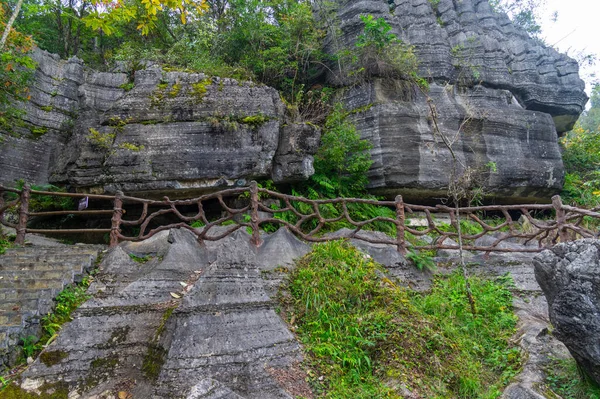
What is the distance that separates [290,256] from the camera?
5730 mm

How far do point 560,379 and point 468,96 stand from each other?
30.7 feet

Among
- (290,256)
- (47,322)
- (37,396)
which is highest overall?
(290,256)

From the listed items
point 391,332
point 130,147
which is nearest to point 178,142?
point 130,147

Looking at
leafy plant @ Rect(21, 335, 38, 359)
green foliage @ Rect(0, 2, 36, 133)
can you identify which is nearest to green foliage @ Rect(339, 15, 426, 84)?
green foliage @ Rect(0, 2, 36, 133)

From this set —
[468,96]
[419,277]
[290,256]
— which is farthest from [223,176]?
[468,96]

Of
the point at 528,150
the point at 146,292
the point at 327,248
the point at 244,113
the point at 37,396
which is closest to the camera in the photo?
the point at 37,396

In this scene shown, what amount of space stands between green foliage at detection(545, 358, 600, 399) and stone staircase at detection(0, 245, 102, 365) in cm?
517

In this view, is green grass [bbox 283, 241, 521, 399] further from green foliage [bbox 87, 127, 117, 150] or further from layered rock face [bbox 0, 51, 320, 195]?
green foliage [bbox 87, 127, 117, 150]

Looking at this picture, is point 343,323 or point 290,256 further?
point 290,256

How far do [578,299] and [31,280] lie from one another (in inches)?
235

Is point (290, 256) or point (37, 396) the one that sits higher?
point (290, 256)

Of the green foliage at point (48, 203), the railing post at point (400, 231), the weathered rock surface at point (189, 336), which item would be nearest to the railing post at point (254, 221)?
the weathered rock surface at point (189, 336)

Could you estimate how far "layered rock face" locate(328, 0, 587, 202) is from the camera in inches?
395

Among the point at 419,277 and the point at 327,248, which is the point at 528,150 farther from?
the point at 327,248
